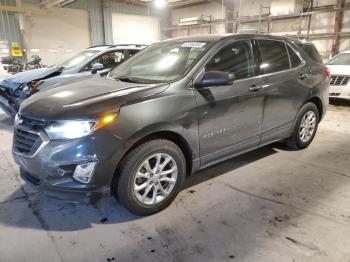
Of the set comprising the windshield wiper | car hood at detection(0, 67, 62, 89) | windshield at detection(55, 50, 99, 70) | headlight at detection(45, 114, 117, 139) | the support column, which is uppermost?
the support column

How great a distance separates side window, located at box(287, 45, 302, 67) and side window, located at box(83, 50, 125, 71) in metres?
3.51

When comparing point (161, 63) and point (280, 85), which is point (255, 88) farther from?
point (161, 63)

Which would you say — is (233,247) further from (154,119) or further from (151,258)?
(154,119)

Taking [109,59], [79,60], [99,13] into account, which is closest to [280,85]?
[109,59]

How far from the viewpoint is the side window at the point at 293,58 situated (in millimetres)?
3482

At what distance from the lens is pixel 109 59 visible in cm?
599

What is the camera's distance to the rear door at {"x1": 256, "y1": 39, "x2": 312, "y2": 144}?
313 centimetres

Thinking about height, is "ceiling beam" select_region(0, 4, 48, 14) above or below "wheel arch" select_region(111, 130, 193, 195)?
above

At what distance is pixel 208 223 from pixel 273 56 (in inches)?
77.6

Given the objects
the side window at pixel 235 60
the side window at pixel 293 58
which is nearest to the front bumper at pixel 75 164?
the side window at pixel 235 60

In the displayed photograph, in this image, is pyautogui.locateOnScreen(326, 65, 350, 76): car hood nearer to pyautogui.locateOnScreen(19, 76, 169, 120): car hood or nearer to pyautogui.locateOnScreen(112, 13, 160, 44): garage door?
pyautogui.locateOnScreen(19, 76, 169, 120): car hood

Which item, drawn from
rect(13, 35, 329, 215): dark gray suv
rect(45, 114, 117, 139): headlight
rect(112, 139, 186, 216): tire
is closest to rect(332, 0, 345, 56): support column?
rect(13, 35, 329, 215): dark gray suv

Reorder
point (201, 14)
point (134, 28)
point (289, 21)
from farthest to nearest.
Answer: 1. point (134, 28)
2. point (201, 14)
3. point (289, 21)

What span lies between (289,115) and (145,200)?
6.69 ft
